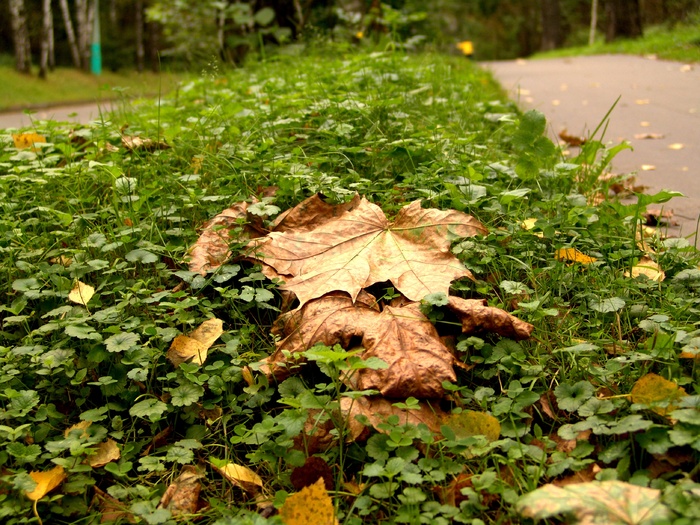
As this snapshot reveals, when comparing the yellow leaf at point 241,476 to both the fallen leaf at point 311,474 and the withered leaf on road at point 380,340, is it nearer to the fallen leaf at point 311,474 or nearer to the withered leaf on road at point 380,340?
the fallen leaf at point 311,474

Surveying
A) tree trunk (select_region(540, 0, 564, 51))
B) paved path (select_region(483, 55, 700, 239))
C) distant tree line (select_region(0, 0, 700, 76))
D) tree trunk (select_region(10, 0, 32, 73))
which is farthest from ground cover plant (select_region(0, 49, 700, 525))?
tree trunk (select_region(540, 0, 564, 51))

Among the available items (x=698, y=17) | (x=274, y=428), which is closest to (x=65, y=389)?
(x=274, y=428)

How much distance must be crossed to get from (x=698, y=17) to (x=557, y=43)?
36.9 ft

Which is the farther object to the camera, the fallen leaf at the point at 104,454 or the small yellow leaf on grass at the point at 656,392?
the fallen leaf at the point at 104,454

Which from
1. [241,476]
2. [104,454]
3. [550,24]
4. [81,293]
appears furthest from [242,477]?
[550,24]

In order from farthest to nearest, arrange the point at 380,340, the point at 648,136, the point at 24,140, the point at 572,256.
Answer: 1. the point at 648,136
2. the point at 24,140
3. the point at 572,256
4. the point at 380,340

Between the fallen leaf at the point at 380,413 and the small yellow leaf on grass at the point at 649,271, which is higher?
the small yellow leaf on grass at the point at 649,271

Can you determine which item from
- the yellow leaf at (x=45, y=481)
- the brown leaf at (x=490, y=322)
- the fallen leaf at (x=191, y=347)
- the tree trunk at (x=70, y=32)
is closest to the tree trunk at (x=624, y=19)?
the brown leaf at (x=490, y=322)

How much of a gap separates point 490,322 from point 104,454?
1098mm

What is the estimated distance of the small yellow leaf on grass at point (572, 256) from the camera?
217 cm

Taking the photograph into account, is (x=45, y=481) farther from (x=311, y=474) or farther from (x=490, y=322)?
(x=490, y=322)

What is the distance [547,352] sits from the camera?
72.7 inches

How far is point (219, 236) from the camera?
2.28m

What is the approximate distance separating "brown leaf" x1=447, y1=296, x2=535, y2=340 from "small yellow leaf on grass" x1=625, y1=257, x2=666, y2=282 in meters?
0.50
